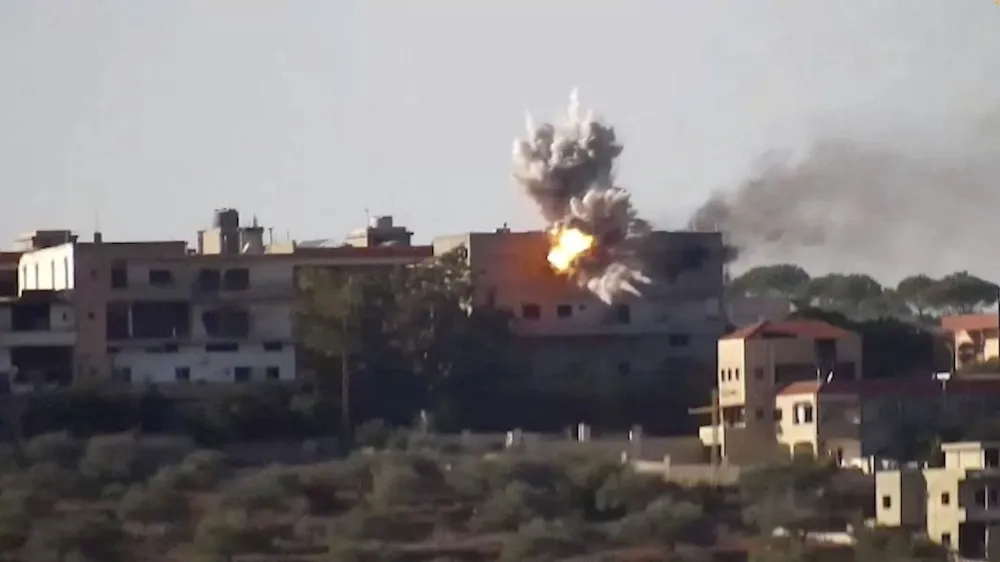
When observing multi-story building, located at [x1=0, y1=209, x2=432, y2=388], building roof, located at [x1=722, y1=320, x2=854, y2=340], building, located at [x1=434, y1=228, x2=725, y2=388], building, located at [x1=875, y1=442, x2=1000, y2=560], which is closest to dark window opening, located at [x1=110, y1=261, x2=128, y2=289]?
multi-story building, located at [x1=0, y1=209, x2=432, y2=388]

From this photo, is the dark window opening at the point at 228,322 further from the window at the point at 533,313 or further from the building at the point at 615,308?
the window at the point at 533,313

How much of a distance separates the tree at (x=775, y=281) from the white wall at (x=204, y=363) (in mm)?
26711

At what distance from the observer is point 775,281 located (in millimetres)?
86875

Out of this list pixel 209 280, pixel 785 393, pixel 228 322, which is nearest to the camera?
pixel 785 393

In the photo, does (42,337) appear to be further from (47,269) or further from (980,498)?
(980,498)

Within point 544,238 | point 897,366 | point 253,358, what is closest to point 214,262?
point 253,358

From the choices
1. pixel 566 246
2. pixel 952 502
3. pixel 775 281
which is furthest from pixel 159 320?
pixel 775 281

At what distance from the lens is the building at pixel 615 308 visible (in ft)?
195

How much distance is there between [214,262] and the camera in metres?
59.2

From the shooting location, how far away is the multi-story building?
5803 centimetres

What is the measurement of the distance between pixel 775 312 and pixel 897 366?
30.5 ft

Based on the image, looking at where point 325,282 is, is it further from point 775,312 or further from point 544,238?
point 775,312

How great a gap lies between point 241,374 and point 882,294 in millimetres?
27060

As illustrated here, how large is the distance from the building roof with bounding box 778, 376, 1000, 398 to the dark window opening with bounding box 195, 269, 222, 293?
10574mm
